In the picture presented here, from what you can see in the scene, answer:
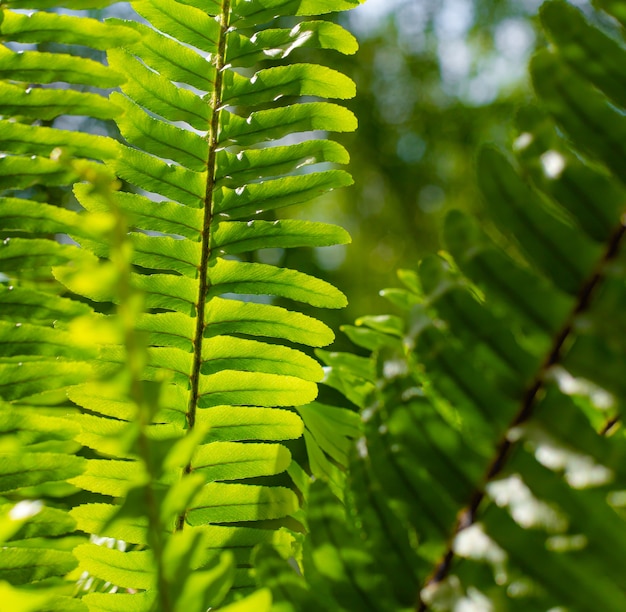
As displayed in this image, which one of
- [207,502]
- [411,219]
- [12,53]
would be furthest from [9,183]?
[411,219]

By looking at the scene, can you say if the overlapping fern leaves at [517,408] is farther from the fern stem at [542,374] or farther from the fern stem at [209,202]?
the fern stem at [209,202]

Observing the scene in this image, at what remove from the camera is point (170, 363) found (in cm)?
81

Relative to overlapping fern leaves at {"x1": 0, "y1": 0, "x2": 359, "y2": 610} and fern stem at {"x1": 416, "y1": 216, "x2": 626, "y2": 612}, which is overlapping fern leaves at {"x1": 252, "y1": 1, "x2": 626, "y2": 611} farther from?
overlapping fern leaves at {"x1": 0, "y1": 0, "x2": 359, "y2": 610}

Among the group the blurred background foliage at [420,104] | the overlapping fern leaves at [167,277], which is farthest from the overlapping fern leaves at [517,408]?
the blurred background foliage at [420,104]

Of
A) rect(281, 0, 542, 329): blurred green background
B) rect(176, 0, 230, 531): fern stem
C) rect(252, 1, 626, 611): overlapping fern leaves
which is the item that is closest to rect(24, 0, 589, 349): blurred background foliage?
rect(281, 0, 542, 329): blurred green background

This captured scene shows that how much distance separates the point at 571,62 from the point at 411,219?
513 cm

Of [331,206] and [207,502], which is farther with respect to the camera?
[331,206]

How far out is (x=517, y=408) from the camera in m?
0.45

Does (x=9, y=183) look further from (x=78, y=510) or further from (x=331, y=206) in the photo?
(x=331, y=206)

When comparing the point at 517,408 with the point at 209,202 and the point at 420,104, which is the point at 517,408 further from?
the point at 420,104

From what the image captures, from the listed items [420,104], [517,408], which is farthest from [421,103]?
[517,408]

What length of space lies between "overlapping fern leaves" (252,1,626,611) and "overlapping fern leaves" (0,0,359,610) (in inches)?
7.5

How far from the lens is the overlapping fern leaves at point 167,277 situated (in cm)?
68

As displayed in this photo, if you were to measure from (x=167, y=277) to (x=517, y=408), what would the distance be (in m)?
0.49
